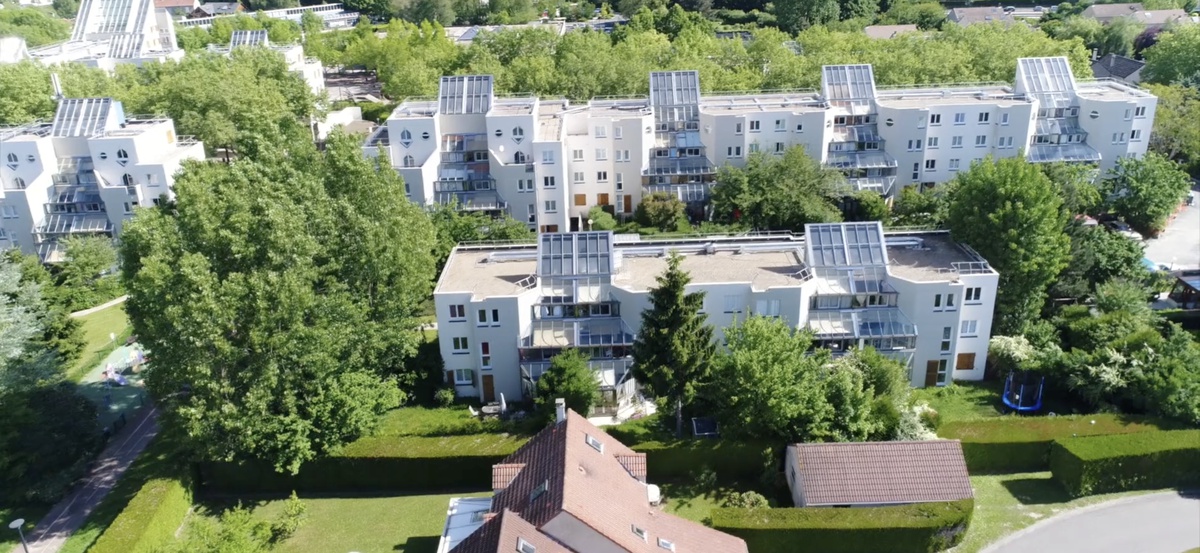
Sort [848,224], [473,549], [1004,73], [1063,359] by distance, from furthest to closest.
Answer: [1004,73] < [848,224] < [1063,359] < [473,549]

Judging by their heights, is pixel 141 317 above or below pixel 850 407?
above

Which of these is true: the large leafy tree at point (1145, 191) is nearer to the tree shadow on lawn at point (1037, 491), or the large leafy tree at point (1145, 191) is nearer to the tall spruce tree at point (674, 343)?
the tree shadow on lawn at point (1037, 491)

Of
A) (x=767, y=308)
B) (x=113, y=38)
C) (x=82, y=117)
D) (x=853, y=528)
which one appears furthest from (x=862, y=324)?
(x=113, y=38)

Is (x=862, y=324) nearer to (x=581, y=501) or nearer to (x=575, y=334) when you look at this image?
(x=575, y=334)

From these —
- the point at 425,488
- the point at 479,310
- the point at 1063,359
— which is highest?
the point at 479,310

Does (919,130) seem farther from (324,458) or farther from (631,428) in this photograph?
(324,458)

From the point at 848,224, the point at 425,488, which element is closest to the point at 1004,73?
the point at 848,224

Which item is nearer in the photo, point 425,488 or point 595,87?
point 425,488

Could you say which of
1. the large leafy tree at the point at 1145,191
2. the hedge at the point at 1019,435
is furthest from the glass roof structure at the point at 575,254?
the large leafy tree at the point at 1145,191
